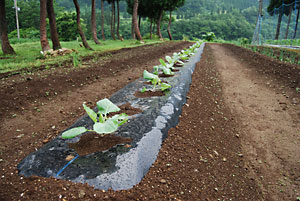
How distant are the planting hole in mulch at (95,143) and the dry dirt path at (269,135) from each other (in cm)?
125

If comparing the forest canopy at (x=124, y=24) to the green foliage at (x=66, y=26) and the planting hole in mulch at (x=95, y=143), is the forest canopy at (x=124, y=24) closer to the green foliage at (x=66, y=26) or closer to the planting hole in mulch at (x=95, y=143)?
the green foliage at (x=66, y=26)

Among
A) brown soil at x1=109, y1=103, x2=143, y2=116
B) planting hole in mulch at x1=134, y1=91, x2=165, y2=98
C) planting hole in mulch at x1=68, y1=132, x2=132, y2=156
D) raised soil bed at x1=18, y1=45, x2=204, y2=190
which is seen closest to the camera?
raised soil bed at x1=18, y1=45, x2=204, y2=190

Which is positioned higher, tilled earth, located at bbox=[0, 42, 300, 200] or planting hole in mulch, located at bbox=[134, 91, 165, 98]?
planting hole in mulch, located at bbox=[134, 91, 165, 98]

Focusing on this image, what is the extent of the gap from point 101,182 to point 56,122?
1.57 m

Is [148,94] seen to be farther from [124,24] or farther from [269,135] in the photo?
[124,24]

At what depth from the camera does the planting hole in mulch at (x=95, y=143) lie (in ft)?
4.73

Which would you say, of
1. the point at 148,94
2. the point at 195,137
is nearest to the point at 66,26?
the point at 148,94

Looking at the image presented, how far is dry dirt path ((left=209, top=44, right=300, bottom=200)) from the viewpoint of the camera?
1668 mm

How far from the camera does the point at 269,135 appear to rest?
7.86 feet

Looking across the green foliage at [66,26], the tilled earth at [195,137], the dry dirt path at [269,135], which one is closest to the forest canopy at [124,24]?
the green foliage at [66,26]

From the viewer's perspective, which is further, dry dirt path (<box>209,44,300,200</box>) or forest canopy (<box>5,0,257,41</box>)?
forest canopy (<box>5,0,257,41</box>)

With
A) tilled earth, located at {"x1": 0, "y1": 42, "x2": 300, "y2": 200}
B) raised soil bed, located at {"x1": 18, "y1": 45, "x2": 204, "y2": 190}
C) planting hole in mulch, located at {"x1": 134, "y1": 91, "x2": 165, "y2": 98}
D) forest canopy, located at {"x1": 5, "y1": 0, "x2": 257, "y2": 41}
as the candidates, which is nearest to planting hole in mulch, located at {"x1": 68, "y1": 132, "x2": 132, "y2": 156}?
raised soil bed, located at {"x1": 18, "y1": 45, "x2": 204, "y2": 190}

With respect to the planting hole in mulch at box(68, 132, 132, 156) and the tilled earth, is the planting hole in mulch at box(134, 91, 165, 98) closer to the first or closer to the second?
the tilled earth

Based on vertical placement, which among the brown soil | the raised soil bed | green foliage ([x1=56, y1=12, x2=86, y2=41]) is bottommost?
the raised soil bed
